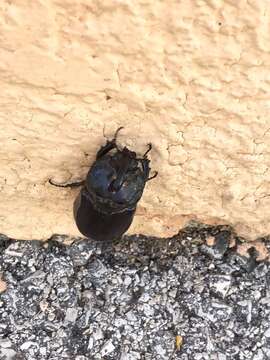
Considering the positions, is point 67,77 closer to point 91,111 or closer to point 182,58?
point 91,111

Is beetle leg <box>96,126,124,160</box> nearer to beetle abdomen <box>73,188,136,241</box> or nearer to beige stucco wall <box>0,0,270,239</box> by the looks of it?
beige stucco wall <box>0,0,270,239</box>

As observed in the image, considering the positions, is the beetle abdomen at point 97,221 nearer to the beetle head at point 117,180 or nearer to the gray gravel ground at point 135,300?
the beetle head at point 117,180

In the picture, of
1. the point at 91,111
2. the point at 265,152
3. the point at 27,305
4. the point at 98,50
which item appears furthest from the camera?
the point at 27,305

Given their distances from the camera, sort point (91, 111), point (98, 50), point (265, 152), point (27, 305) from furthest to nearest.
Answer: point (27, 305) → point (265, 152) → point (91, 111) → point (98, 50)

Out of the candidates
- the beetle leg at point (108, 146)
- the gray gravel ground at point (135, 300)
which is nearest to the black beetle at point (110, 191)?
the beetle leg at point (108, 146)

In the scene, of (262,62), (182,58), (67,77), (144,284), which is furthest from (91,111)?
(144,284)

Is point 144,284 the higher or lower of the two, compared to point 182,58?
lower

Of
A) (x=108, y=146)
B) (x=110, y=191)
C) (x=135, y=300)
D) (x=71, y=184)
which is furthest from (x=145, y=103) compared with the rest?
(x=135, y=300)
